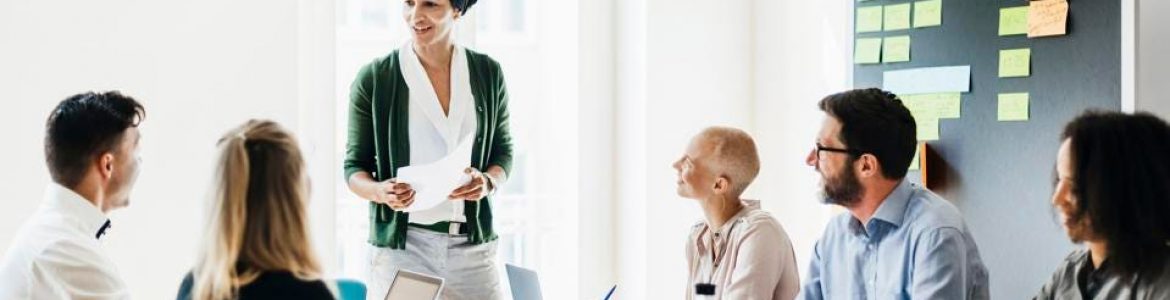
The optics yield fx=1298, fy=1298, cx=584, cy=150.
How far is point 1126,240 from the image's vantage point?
7.15 feet

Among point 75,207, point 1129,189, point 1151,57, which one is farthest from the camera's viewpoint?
point 1151,57

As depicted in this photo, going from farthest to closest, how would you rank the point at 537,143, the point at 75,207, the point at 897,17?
the point at 537,143, the point at 897,17, the point at 75,207

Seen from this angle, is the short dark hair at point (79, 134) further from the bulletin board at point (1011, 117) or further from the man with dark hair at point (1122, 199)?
the bulletin board at point (1011, 117)

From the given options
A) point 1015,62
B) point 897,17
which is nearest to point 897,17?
point 897,17

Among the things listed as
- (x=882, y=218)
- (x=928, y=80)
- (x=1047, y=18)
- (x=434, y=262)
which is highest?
(x=1047, y=18)

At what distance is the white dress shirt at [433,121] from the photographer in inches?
130

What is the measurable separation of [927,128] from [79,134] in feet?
6.94

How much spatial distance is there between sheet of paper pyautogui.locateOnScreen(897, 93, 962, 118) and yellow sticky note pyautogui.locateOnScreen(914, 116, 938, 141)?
11 mm

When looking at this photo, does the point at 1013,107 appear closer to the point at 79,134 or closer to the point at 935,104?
the point at 935,104

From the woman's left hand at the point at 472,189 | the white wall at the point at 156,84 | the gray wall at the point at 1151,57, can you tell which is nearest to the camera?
the gray wall at the point at 1151,57

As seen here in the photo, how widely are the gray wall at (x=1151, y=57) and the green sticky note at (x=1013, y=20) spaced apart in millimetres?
310

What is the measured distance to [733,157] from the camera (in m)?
3.04

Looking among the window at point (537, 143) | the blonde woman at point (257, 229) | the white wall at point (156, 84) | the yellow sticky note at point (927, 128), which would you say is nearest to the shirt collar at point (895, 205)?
the yellow sticky note at point (927, 128)

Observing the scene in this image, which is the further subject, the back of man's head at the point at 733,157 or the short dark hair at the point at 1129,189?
the back of man's head at the point at 733,157
